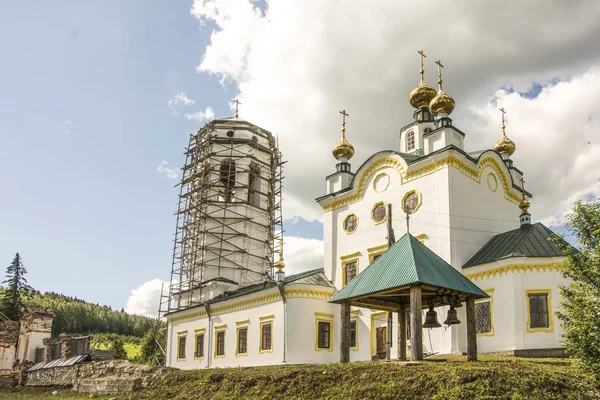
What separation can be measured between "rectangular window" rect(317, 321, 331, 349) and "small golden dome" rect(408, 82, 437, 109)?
33.7 feet

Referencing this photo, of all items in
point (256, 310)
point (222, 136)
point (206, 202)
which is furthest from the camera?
point (222, 136)

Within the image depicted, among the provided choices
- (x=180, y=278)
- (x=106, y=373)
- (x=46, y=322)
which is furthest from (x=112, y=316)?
(x=106, y=373)

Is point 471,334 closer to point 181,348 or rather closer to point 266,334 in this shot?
point 266,334

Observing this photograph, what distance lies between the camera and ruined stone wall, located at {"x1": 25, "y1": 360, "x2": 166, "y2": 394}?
680 inches

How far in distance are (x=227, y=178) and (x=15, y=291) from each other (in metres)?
23.4

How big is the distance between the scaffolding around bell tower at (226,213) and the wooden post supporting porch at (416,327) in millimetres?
16932

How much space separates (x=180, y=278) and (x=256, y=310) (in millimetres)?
9397

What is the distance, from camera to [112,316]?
78.0m

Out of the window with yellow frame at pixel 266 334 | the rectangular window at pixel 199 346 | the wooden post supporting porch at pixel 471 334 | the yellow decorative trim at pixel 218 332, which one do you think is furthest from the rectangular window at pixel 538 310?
the rectangular window at pixel 199 346

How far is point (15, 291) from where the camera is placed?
42.6m

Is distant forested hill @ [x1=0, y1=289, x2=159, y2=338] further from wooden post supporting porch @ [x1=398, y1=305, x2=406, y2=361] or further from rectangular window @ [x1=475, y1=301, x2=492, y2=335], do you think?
wooden post supporting porch @ [x1=398, y1=305, x2=406, y2=361]

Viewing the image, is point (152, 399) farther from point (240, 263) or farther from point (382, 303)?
point (240, 263)

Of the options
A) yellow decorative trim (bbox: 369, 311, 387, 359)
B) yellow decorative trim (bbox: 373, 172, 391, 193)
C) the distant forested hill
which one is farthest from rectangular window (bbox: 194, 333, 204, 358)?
the distant forested hill

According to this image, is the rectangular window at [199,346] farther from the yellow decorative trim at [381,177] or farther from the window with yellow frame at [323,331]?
the yellow decorative trim at [381,177]
